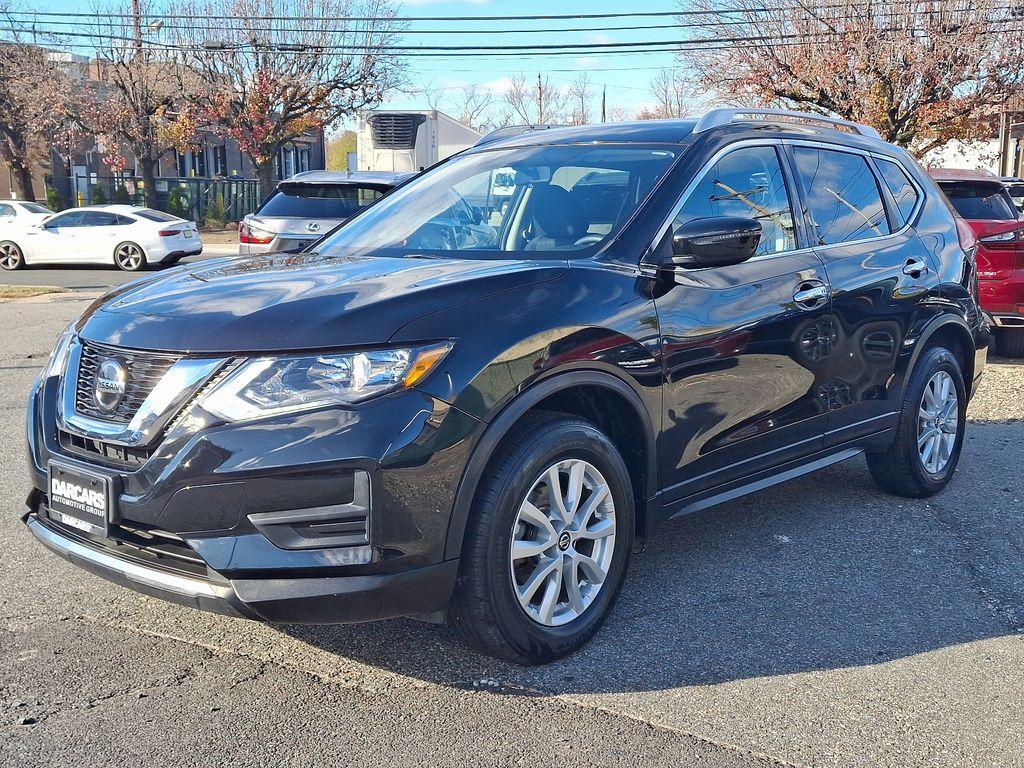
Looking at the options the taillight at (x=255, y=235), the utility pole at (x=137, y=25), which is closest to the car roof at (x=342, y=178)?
the taillight at (x=255, y=235)

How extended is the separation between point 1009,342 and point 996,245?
1.29 meters

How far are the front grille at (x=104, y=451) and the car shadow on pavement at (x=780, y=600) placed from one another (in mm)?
952

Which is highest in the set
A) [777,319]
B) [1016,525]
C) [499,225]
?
[499,225]

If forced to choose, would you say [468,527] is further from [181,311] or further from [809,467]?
[809,467]

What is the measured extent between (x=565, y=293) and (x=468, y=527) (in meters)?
0.86

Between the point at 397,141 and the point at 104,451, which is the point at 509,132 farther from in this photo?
the point at 397,141

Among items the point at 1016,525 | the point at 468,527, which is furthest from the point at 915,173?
the point at 468,527

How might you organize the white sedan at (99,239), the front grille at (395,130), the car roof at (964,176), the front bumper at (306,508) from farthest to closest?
the front grille at (395,130)
the white sedan at (99,239)
the car roof at (964,176)
the front bumper at (306,508)

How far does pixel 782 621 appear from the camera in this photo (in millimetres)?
3955

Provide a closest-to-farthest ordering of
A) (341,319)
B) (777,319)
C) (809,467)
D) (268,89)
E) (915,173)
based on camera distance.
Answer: (341,319) < (777,319) < (809,467) < (915,173) < (268,89)

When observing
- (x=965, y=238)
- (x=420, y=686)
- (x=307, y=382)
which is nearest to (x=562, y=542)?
(x=420, y=686)

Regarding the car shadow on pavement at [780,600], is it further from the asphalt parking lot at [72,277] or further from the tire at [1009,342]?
the asphalt parking lot at [72,277]

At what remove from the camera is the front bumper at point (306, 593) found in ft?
10.0

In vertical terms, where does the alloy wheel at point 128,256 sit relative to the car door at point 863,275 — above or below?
below
